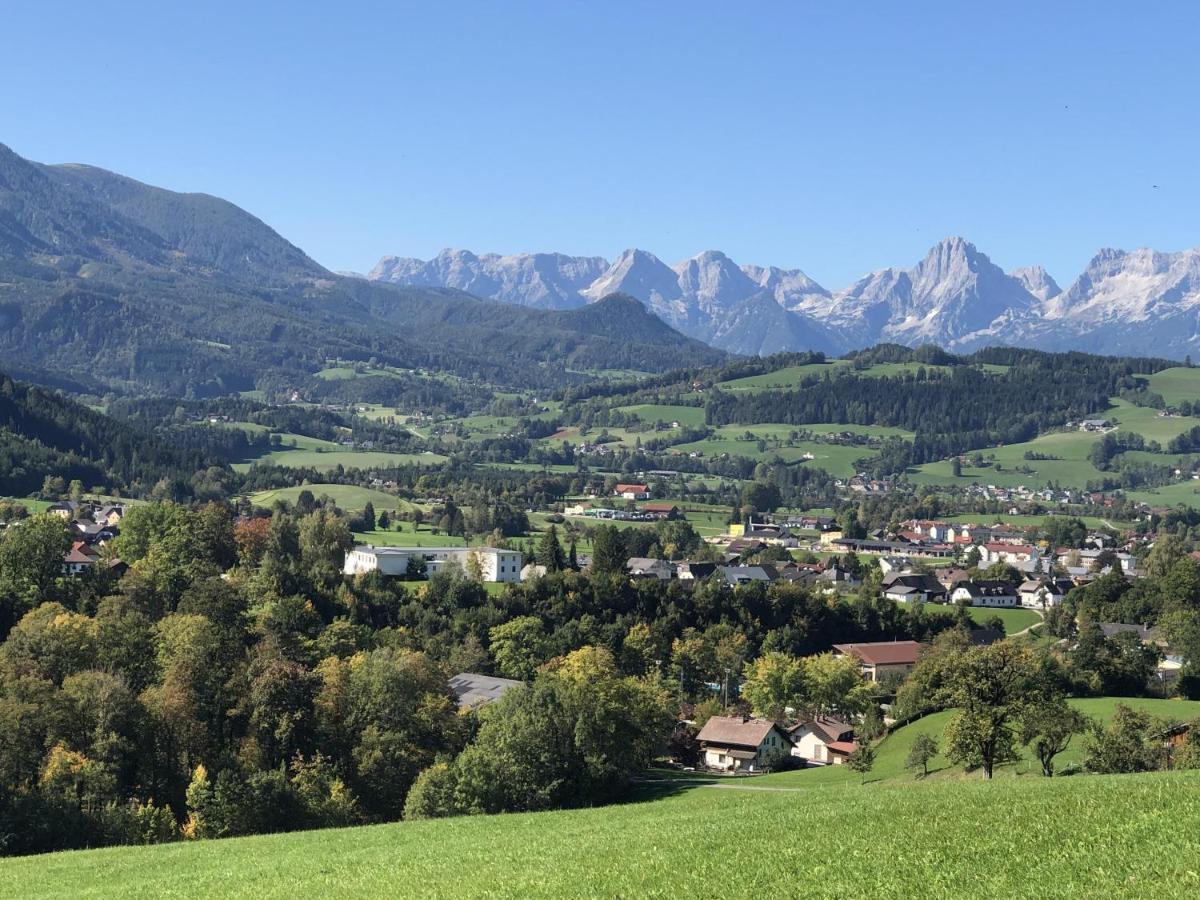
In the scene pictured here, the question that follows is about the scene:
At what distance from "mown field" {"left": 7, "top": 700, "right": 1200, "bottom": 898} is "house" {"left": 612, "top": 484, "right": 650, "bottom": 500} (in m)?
141

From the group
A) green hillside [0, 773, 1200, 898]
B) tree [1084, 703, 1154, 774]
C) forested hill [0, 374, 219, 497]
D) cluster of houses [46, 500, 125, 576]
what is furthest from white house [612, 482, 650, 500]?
green hillside [0, 773, 1200, 898]

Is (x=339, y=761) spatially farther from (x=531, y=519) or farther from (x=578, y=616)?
(x=531, y=519)

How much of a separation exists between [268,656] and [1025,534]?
380 feet

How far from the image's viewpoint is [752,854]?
2180cm

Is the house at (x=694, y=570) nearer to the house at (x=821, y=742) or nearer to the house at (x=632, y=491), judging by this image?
the house at (x=821, y=742)

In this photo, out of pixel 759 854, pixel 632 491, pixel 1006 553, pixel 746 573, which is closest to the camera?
pixel 759 854

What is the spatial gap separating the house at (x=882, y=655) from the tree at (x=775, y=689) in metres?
10.2

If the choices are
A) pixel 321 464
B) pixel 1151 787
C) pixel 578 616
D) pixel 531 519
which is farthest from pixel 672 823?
pixel 321 464

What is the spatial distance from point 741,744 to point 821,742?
5.80 meters

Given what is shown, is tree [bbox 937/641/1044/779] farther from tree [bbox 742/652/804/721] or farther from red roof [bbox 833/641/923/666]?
Answer: red roof [bbox 833/641/923/666]

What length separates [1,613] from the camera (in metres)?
68.2

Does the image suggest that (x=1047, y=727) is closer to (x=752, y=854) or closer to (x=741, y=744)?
(x=741, y=744)

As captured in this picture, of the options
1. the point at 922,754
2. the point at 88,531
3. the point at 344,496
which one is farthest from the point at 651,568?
the point at 922,754

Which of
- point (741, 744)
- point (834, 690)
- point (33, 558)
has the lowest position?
point (741, 744)
